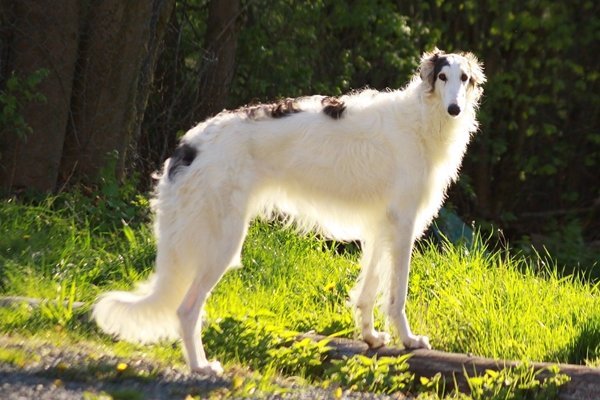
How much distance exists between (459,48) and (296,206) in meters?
8.79

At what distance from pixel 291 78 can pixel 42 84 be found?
3.40 metres

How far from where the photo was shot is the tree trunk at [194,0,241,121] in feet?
39.7

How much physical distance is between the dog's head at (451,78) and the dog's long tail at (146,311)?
178 cm

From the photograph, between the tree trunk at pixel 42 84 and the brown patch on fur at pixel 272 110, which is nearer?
the brown patch on fur at pixel 272 110

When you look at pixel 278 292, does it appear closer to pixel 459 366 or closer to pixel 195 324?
pixel 195 324

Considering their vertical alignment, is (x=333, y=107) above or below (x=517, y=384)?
above

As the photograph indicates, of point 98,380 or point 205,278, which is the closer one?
point 98,380

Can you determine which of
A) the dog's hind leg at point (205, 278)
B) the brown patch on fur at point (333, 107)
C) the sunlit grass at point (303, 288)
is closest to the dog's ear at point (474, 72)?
the brown patch on fur at point (333, 107)

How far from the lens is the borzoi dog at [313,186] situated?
6152 mm

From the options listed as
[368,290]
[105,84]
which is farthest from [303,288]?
[105,84]

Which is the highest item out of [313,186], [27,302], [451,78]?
[451,78]

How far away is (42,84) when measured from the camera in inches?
396

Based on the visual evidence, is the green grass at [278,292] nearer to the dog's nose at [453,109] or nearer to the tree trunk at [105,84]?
the tree trunk at [105,84]

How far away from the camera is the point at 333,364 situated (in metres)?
6.35
